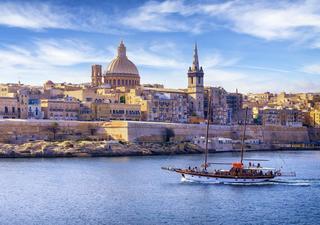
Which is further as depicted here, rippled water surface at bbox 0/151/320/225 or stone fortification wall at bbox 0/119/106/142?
stone fortification wall at bbox 0/119/106/142

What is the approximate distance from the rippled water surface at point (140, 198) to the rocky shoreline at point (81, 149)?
30.6 feet

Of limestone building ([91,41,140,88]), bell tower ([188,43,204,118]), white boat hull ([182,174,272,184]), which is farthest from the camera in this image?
limestone building ([91,41,140,88])

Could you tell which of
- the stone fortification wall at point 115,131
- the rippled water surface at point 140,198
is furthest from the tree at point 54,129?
the rippled water surface at point 140,198

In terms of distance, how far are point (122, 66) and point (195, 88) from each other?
10572 mm

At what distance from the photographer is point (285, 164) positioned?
46.0 meters

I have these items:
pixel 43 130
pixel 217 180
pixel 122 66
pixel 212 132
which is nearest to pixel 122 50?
pixel 122 66

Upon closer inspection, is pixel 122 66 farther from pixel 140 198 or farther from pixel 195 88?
pixel 140 198

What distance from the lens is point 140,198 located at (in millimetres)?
27828

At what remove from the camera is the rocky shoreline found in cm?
4953

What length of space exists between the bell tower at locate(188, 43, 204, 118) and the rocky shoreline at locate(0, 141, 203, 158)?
56.8 feet

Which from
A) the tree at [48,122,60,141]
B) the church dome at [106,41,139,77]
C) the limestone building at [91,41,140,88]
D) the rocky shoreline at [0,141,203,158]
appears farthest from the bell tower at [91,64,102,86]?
the rocky shoreline at [0,141,203,158]

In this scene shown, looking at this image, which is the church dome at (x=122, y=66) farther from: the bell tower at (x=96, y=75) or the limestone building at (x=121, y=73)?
the bell tower at (x=96, y=75)

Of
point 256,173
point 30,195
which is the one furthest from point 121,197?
point 256,173

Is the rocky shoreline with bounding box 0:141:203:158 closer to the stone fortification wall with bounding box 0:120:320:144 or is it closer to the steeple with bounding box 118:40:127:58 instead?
the stone fortification wall with bounding box 0:120:320:144
